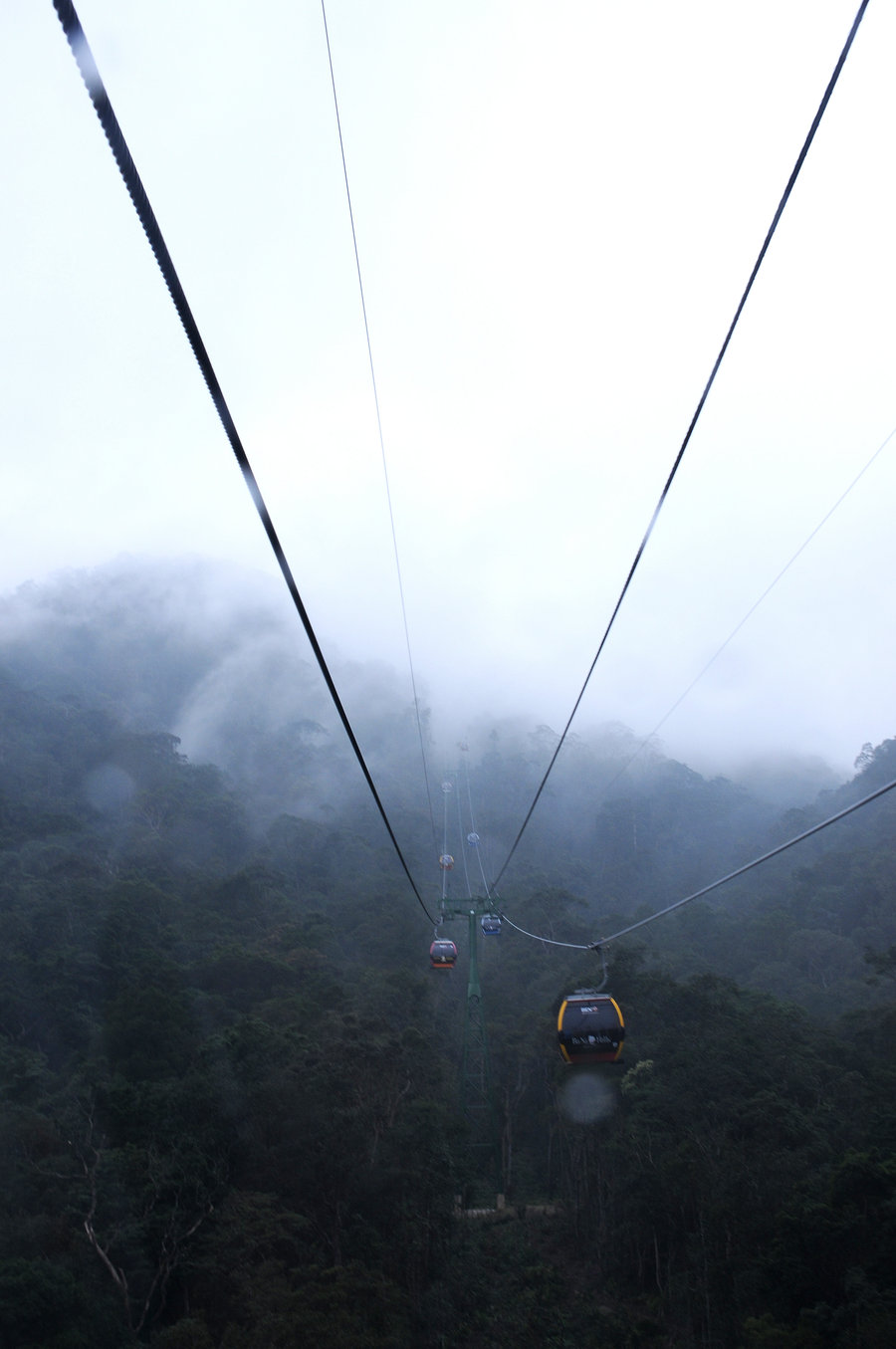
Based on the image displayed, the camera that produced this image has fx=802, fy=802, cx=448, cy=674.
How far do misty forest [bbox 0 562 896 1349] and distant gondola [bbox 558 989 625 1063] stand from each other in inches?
171

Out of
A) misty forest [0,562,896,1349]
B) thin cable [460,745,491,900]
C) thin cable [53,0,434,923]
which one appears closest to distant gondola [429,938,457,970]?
misty forest [0,562,896,1349]

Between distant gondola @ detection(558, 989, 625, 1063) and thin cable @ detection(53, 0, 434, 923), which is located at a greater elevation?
thin cable @ detection(53, 0, 434, 923)

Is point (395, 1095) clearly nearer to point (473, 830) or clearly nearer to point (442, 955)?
point (442, 955)

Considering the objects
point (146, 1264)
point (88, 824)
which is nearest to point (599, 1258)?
point (146, 1264)

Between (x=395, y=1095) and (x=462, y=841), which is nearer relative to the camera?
(x=395, y=1095)

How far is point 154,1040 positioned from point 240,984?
22.3ft

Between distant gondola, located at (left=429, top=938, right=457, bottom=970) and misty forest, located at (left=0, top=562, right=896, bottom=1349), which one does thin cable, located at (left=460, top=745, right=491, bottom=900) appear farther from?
distant gondola, located at (left=429, top=938, right=457, bottom=970)

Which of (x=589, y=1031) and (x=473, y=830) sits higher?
(x=473, y=830)

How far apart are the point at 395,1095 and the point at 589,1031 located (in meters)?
13.0

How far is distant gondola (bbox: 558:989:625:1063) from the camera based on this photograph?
1188 centimetres

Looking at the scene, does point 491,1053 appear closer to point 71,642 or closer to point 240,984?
point 240,984

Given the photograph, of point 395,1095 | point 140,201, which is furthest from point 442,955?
point 140,201

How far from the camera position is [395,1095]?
889 inches

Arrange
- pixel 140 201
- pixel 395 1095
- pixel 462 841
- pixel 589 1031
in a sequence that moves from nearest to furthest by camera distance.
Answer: pixel 140 201 < pixel 589 1031 < pixel 395 1095 < pixel 462 841
